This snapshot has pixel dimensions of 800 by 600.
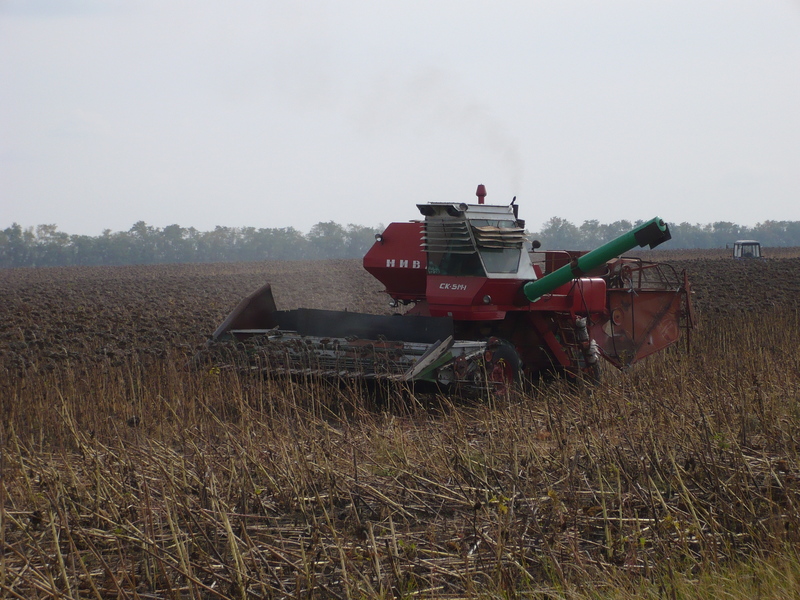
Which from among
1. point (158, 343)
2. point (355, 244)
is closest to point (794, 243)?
point (355, 244)

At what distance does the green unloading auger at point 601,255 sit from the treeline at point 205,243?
8421 centimetres

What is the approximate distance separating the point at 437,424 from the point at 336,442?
1061 mm

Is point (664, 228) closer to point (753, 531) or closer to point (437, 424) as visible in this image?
point (437, 424)

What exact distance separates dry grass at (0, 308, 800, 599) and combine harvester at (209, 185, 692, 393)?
1.48 metres

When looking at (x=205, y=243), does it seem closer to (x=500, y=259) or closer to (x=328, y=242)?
(x=328, y=242)

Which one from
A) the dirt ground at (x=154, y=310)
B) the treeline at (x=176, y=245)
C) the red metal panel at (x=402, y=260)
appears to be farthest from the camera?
the treeline at (x=176, y=245)

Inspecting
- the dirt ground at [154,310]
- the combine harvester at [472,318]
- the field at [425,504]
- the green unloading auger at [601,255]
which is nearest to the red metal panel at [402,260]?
the combine harvester at [472,318]

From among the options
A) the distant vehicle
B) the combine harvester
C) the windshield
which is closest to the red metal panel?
the combine harvester

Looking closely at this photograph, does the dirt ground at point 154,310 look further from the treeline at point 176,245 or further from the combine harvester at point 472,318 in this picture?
the treeline at point 176,245

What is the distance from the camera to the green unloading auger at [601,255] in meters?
7.64

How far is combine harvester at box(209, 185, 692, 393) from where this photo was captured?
24.4 ft

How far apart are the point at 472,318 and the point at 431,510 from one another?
4263mm

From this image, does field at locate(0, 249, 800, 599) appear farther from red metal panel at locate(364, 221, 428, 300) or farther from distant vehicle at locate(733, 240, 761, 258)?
distant vehicle at locate(733, 240, 761, 258)

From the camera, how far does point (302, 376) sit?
25.7ft
